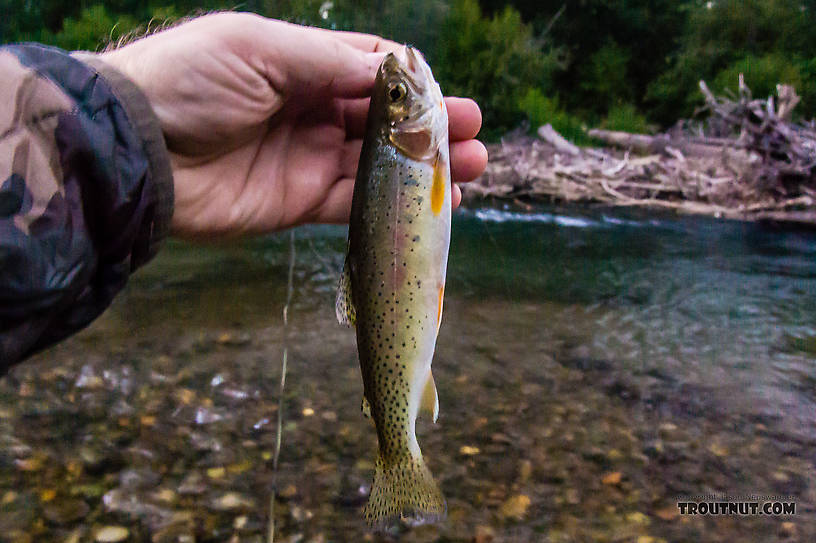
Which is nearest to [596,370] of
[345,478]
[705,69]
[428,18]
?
[345,478]

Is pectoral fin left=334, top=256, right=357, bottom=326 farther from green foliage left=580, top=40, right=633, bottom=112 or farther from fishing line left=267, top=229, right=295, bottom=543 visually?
green foliage left=580, top=40, right=633, bottom=112

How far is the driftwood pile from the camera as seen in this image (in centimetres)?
793

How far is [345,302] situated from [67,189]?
61cm

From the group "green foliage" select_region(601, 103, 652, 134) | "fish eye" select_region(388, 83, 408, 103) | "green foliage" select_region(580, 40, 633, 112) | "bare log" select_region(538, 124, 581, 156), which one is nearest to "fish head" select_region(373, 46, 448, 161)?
"fish eye" select_region(388, 83, 408, 103)

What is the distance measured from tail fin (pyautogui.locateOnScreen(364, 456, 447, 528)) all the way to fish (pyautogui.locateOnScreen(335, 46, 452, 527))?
0.04 metres

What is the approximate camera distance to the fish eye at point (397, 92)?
53.7 inches

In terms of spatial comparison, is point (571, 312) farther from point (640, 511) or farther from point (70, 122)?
point (70, 122)

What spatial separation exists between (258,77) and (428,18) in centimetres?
890

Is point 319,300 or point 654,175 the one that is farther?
point 654,175

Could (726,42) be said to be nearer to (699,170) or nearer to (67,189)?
(699,170)

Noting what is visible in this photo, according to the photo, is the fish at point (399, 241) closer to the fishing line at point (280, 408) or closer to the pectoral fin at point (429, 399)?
the pectoral fin at point (429, 399)

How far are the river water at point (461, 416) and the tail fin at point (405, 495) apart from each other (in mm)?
1011

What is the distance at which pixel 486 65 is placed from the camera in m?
10.6

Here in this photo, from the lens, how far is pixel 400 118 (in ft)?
4.41
